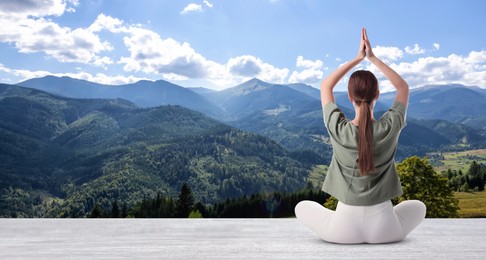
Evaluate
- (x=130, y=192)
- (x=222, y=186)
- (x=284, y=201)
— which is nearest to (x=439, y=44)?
(x=222, y=186)

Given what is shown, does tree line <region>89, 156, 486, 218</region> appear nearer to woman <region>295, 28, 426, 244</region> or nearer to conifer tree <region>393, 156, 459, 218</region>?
conifer tree <region>393, 156, 459, 218</region>

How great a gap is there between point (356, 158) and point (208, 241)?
56.2 inches

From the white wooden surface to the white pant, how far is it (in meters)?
0.07

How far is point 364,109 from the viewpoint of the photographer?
8.51 feet

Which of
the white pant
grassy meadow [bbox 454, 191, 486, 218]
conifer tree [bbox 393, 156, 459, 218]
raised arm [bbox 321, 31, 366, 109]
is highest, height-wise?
raised arm [bbox 321, 31, 366, 109]

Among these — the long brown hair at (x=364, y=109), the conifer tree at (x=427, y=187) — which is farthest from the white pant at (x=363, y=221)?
the conifer tree at (x=427, y=187)

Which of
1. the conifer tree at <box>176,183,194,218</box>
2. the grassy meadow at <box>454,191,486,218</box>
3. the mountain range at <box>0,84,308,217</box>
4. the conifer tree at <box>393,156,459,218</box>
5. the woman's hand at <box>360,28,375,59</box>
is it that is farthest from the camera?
the mountain range at <box>0,84,308,217</box>

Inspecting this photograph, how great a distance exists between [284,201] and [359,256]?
133 ft

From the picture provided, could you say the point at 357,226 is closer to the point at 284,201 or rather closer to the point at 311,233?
the point at 311,233

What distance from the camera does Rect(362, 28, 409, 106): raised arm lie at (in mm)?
2703

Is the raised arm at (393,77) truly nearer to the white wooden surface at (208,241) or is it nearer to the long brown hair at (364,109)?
the long brown hair at (364,109)

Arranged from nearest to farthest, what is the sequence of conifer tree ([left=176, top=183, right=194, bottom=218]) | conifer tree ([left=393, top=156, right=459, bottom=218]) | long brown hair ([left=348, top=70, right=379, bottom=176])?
1. long brown hair ([left=348, top=70, right=379, bottom=176])
2. conifer tree ([left=393, top=156, right=459, bottom=218])
3. conifer tree ([left=176, top=183, right=194, bottom=218])

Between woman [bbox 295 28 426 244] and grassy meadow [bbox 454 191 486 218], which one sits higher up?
woman [bbox 295 28 426 244]

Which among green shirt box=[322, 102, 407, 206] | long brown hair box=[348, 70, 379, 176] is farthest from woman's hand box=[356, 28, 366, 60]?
green shirt box=[322, 102, 407, 206]
